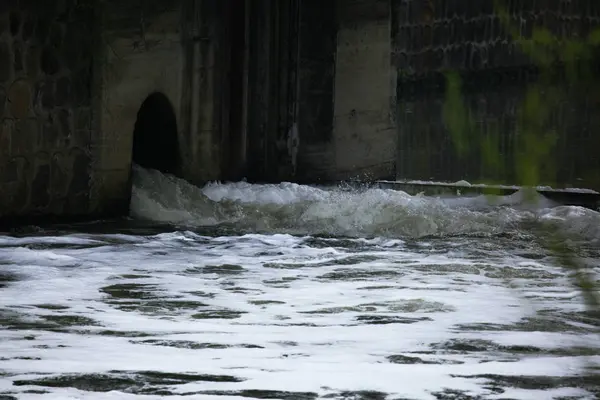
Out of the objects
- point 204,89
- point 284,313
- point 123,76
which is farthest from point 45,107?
point 284,313

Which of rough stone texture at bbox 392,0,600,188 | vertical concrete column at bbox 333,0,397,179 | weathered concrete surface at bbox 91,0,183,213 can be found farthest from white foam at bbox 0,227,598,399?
rough stone texture at bbox 392,0,600,188

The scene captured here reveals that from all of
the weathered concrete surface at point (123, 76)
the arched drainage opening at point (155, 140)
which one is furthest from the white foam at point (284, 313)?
the arched drainage opening at point (155, 140)

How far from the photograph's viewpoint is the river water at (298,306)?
3.18m

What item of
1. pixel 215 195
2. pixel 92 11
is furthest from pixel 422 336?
pixel 215 195

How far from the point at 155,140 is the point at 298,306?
5.48 m

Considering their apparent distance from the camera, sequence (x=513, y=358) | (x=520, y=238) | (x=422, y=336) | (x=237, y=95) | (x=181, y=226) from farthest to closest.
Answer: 1. (x=237, y=95)
2. (x=181, y=226)
3. (x=520, y=238)
4. (x=422, y=336)
5. (x=513, y=358)

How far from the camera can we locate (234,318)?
4.48 metres

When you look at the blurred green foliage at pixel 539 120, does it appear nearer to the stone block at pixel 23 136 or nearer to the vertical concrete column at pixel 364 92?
the stone block at pixel 23 136

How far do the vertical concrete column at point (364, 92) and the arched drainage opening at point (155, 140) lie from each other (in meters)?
2.48

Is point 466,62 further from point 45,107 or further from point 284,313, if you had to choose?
point 284,313

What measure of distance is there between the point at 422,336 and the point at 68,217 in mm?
4927

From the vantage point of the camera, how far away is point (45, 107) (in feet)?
26.6

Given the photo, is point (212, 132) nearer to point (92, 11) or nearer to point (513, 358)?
point (92, 11)

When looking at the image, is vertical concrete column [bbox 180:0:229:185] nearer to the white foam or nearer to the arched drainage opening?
the arched drainage opening
